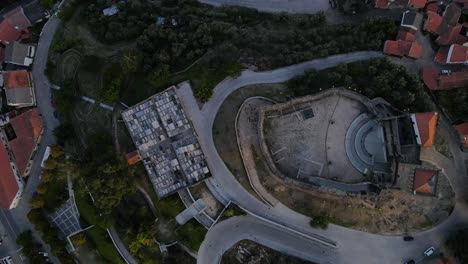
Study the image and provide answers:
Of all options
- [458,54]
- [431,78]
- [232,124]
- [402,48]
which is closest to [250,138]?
[232,124]

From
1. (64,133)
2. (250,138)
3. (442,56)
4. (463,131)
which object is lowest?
(463,131)

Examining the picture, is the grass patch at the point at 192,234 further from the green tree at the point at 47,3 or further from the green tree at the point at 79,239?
the green tree at the point at 47,3

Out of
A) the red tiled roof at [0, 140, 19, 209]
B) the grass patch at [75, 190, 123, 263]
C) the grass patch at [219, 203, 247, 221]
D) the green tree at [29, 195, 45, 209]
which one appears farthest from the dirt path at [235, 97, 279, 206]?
the red tiled roof at [0, 140, 19, 209]

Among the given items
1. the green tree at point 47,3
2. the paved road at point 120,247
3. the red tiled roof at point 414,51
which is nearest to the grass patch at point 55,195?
the paved road at point 120,247

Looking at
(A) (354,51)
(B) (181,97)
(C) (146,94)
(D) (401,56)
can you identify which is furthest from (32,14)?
(D) (401,56)

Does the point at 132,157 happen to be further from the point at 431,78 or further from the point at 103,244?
the point at 431,78
